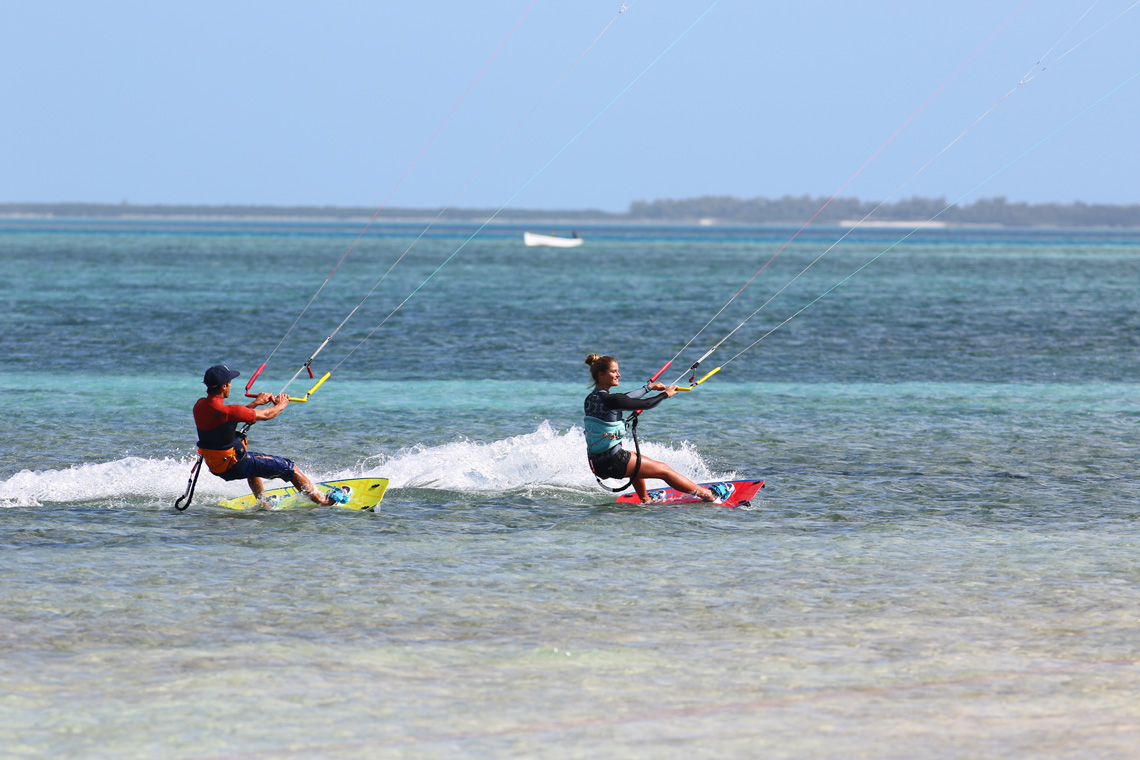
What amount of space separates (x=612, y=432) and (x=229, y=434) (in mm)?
3896

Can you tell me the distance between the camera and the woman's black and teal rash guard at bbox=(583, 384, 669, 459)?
44.0 feet

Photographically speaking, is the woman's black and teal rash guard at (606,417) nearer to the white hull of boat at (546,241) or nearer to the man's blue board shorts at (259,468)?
the man's blue board shorts at (259,468)

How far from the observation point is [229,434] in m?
13.2

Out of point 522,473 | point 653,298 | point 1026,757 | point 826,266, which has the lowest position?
point 1026,757

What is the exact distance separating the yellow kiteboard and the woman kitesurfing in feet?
7.44

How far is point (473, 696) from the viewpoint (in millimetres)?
7680

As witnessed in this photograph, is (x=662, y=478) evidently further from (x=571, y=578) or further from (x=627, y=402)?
(x=571, y=578)

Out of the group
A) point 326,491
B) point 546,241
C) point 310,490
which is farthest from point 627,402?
point 546,241

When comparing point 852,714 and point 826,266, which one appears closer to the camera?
point 852,714

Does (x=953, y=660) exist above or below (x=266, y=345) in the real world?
below

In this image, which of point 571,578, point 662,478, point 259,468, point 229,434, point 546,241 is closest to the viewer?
point 571,578

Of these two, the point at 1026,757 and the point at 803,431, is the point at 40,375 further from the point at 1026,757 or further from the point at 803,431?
the point at 1026,757

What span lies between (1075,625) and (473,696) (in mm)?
4492

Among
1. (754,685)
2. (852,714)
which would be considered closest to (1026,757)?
(852,714)
